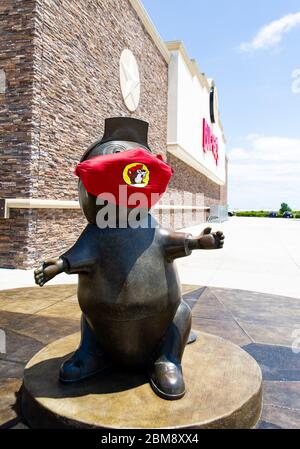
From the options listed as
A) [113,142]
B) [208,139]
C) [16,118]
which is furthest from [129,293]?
[208,139]

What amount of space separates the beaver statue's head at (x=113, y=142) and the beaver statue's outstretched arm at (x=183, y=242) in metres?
0.45

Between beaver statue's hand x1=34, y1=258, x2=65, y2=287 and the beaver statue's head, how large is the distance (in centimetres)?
39

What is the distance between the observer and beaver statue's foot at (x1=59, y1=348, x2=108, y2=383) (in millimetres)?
1979

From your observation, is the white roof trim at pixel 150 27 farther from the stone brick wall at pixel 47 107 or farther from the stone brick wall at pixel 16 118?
the stone brick wall at pixel 16 118

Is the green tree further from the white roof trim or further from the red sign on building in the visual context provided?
the white roof trim

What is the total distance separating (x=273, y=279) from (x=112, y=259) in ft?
17.2

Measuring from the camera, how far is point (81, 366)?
2021mm

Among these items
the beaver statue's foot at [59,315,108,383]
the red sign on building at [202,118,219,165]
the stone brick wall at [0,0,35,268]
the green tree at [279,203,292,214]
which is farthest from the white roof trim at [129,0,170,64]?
the green tree at [279,203,292,214]

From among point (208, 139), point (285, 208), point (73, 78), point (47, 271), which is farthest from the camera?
point (285, 208)

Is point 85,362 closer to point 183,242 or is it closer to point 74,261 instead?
point 74,261

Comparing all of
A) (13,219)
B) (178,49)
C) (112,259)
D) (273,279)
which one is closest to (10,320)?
(112,259)

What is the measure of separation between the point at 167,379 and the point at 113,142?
1.39 m

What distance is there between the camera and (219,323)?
353 cm

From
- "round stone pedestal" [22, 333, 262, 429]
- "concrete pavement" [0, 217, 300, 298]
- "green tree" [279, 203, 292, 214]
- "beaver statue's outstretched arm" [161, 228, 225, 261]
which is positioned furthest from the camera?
"green tree" [279, 203, 292, 214]
